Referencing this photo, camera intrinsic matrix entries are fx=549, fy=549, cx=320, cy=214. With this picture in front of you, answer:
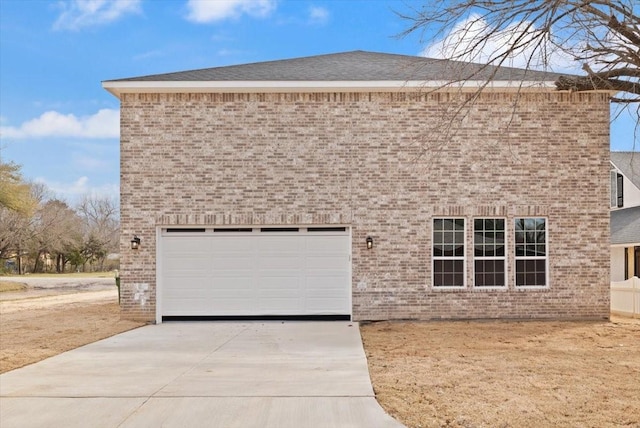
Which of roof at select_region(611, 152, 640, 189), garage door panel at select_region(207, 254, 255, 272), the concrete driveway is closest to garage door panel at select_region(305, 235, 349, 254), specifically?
garage door panel at select_region(207, 254, 255, 272)

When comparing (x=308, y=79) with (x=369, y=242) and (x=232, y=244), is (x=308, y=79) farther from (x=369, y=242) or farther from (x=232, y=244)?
(x=232, y=244)

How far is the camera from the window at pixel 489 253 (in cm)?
1297

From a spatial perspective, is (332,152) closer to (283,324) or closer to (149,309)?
(283,324)

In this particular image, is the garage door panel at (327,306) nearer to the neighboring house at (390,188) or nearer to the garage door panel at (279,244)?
the neighboring house at (390,188)

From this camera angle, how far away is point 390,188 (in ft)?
42.3

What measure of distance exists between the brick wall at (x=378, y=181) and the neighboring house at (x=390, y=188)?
1.3 inches

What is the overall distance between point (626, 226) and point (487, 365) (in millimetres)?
16622

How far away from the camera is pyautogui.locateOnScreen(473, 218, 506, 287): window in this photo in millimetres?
12969

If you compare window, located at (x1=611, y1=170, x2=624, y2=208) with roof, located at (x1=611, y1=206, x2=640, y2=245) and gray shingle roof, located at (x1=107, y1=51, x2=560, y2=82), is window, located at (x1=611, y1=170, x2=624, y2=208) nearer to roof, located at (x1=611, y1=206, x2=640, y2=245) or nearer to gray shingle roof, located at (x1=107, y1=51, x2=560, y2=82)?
roof, located at (x1=611, y1=206, x2=640, y2=245)

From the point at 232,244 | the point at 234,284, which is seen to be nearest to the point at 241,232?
the point at 232,244

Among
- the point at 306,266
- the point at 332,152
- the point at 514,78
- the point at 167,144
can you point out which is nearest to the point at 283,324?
the point at 306,266

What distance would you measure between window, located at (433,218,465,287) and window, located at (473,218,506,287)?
34cm

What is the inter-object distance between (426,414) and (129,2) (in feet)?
40.8

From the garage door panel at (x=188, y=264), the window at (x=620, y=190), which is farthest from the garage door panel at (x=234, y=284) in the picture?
the window at (x=620, y=190)
